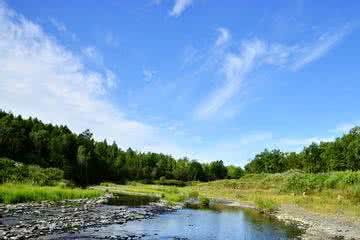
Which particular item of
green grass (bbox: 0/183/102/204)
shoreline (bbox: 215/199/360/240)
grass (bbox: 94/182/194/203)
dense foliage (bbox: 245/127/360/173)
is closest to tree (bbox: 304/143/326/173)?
dense foliage (bbox: 245/127/360/173)

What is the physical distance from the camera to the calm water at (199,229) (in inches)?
1148

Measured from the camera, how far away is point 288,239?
98.5 feet

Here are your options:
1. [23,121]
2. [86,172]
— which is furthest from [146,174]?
[23,121]

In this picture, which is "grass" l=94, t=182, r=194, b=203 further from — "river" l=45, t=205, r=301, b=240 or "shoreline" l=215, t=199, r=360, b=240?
"river" l=45, t=205, r=301, b=240

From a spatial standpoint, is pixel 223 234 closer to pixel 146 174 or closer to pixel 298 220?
pixel 298 220

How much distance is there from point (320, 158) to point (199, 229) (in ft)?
404

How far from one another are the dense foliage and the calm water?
91175 millimetres

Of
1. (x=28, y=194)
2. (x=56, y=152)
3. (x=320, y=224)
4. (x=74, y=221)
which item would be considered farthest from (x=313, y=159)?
(x=74, y=221)

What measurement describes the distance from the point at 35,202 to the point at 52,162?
92363 mm

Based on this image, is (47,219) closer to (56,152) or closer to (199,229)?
(199,229)

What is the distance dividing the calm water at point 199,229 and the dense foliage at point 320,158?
91.2 metres

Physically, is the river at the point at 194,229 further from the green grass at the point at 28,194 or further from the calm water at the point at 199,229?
the green grass at the point at 28,194

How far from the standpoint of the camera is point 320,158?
147625 mm

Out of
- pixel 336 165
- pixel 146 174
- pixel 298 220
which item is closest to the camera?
pixel 298 220
